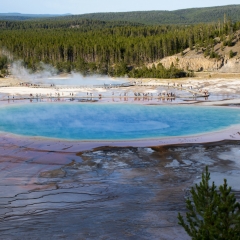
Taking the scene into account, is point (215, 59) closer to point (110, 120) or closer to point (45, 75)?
point (45, 75)

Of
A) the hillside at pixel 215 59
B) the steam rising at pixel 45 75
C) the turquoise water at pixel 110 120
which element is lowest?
the turquoise water at pixel 110 120

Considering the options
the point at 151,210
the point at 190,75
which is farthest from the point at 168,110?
the point at 190,75

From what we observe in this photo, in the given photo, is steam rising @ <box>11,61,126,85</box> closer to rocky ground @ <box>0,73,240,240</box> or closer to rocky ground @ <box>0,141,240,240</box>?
rocky ground @ <box>0,73,240,240</box>

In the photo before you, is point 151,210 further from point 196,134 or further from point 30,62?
point 30,62

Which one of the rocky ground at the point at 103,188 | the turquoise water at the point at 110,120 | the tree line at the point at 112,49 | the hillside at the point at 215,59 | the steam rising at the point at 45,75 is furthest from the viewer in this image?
the tree line at the point at 112,49

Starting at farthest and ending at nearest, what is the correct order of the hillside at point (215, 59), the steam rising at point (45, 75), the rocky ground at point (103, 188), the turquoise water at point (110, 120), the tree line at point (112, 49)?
the tree line at point (112, 49) → the steam rising at point (45, 75) → the hillside at point (215, 59) → the turquoise water at point (110, 120) → the rocky ground at point (103, 188)

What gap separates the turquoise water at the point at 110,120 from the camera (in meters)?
26.3

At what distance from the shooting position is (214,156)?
65.0 ft

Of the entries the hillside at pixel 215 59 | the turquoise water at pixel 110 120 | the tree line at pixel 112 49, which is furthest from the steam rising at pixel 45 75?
the turquoise water at pixel 110 120

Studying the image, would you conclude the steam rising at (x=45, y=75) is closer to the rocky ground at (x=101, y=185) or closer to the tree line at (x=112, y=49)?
the tree line at (x=112, y=49)

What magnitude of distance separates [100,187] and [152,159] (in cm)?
459

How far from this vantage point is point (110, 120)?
103 feet

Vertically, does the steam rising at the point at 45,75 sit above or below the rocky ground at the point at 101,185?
above

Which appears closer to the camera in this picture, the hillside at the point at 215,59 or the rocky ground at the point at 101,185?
the rocky ground at the point at 101,185
